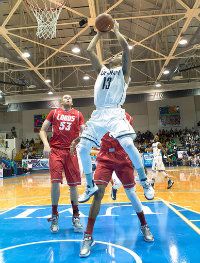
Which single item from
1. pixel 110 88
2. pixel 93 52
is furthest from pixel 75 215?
pixel 93 52

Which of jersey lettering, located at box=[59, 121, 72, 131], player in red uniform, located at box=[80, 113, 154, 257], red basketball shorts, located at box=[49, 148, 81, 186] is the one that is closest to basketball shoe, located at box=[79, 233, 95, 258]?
player in red uniform, located at box=[80, 113, 154, 257]

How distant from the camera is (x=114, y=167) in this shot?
3.72 meters

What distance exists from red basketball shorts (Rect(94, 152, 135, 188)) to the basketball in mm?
1431

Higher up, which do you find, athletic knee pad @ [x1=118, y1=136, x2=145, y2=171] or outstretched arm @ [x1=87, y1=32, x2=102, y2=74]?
outstretched arm @ [x1=87, y1=32, x2=102, y2=74]

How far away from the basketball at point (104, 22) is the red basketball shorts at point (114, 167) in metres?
1.43

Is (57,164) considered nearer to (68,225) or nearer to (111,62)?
(68,225)

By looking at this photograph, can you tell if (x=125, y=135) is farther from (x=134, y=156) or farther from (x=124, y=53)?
(x=124, y=53)

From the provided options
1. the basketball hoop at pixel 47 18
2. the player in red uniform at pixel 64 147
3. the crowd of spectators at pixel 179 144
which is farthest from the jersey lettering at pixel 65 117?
the crowd of spectators at pixel 179 144

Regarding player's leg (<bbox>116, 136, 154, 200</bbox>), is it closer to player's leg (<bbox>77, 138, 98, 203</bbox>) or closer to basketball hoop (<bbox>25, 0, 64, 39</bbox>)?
player's leg (<bbox>77, 138, 98, 203</bbox>)

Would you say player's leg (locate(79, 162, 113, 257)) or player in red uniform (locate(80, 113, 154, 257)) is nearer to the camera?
player's leg (locate(79, 162, 113, 257))

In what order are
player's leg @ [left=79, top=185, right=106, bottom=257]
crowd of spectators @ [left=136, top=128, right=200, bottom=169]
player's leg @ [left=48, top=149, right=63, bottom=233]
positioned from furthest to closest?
crowd of spectators @ [left=136, top=128, right=200, bottom=169], player's leg @ [left=48, top=149, right=63, bottom=233], player's leg @ [left=79, top=185, right=106, bottom=257]

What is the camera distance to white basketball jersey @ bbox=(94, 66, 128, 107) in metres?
3.49

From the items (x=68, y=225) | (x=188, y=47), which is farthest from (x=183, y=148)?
(x=68, y=225)

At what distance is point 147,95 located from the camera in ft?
75.0
